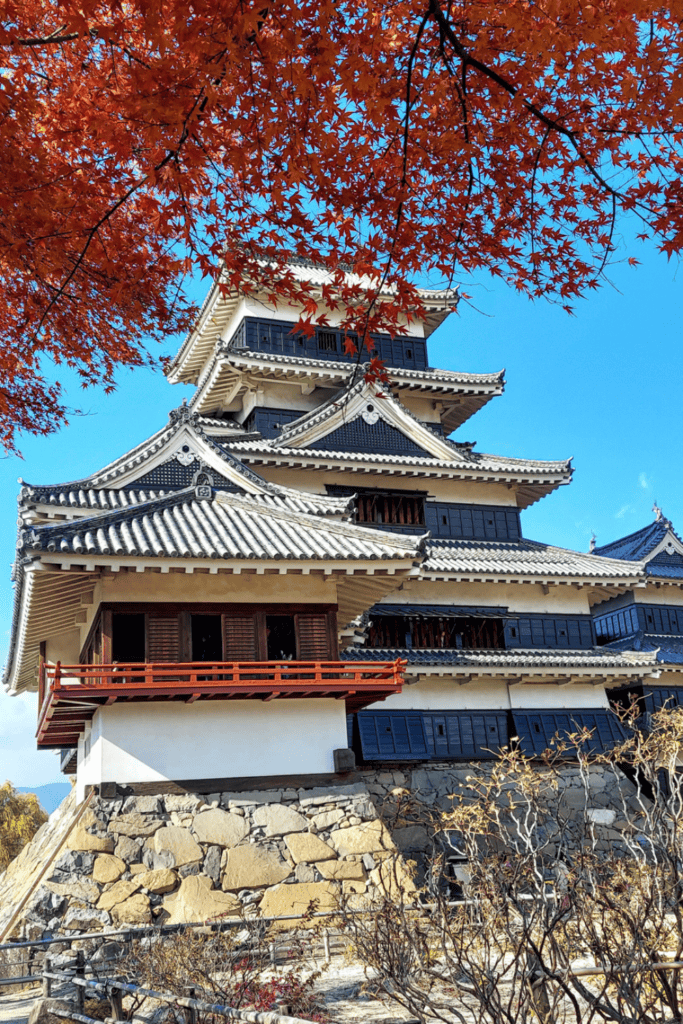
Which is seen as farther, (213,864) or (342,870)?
(342,870)

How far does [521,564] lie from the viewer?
1000 inches

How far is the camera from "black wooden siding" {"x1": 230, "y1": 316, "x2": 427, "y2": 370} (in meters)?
28.2

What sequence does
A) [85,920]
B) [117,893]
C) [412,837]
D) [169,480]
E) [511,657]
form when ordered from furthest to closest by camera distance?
[511,657] → [412,837] → [169,480] → [117,893] → [85,920]

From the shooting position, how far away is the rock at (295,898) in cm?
1317

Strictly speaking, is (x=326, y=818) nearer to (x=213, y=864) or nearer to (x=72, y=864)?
(x=213, y=864)

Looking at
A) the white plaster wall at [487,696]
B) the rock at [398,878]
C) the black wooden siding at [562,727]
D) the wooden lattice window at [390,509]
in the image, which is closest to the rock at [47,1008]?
the rock at [398,878]

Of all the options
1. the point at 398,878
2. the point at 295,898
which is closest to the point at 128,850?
the point at 295,898

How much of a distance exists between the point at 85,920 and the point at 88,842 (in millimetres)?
1045

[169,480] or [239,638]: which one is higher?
[169,480]

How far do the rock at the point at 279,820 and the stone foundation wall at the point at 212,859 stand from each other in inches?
0.6

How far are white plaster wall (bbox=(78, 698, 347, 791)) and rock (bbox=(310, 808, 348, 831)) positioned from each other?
0.68 metres

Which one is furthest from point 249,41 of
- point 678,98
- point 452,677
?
point 452,677

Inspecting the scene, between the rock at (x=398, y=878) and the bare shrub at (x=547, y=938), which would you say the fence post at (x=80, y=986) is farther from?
the rock at (x=398, y=878)

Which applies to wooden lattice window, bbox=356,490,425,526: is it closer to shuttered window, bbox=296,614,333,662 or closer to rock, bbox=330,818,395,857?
shuttered window, bbox=296,614,333,662
